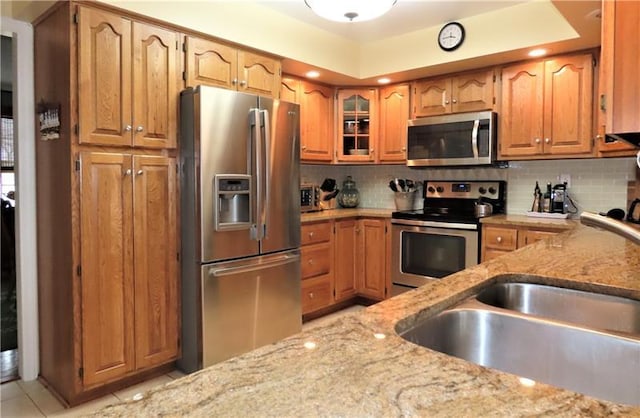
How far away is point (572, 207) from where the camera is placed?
3549mm

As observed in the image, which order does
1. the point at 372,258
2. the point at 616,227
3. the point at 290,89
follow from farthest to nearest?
the point at 372,258
the point at 290,89
the point at 616,227

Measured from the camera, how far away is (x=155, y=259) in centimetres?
272

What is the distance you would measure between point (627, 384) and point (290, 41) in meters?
3.11

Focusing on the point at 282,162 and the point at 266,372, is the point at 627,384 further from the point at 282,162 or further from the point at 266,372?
the point at 282,162

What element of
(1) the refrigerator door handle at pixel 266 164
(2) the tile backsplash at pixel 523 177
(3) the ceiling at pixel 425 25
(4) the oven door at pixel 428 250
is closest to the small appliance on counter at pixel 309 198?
(2) the tile backsplash at pixel 523 177

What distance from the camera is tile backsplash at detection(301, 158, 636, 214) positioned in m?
3.40

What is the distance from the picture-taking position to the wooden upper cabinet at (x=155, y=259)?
264 centimetres

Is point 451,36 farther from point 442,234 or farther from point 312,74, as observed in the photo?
point 442,234

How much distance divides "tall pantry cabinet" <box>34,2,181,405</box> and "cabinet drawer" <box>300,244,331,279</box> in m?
1.20

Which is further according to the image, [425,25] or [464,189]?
[464,189]

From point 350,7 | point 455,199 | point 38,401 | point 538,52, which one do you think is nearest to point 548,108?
point 538,52

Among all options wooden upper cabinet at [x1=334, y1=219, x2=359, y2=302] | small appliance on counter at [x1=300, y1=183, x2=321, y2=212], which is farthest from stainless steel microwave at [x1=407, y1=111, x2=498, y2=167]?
small appliance on counter at [x1=300, y1=183, x2=321, y2=212]

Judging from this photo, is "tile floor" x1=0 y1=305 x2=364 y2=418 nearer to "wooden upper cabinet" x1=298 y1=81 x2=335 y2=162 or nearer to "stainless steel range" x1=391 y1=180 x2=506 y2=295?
"stainless steel range" x1=391 y1=180 x2=506 y2=295

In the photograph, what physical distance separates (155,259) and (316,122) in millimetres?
2077
